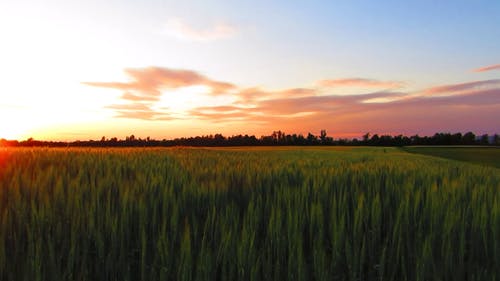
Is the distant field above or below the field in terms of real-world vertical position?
below

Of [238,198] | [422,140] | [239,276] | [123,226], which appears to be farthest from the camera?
[422,140]

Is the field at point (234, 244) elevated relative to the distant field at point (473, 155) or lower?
elevated

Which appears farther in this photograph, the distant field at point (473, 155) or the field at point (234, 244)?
the distant field at point (473, 155)

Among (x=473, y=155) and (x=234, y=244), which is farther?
(x=473, y=155)

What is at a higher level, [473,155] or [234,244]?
[234,244]

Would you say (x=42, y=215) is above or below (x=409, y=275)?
above

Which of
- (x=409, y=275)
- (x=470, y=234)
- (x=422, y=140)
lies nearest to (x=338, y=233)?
(x=409, y=275)

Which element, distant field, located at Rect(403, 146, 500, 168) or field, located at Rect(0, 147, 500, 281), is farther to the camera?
distant field, located at Rect(403, 146, 500, 168)

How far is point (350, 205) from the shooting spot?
2588 millimetres

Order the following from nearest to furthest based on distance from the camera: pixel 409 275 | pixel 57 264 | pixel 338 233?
pixel 57 264 < pixel 409 275 < pixel 338 233

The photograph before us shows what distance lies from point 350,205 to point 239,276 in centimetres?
148

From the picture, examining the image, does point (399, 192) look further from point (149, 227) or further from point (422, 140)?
point (422, 140)

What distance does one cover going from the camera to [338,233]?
65.9 inches

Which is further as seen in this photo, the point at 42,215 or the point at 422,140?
the point at 422,140
